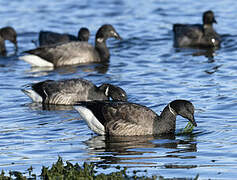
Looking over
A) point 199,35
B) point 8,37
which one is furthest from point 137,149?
point 8,37

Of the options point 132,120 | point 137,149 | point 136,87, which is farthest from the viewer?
point 136,87

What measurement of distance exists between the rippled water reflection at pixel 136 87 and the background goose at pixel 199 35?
636 mm

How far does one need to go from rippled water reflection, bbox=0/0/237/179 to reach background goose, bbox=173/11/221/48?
0.64m

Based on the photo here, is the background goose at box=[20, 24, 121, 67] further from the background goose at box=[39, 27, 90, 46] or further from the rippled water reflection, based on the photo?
the background goose at box=[39, 27, 90, 46]

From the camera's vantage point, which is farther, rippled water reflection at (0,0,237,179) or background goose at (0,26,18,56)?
background goose at (0,26,18,56)

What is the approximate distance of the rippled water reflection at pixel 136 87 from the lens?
31.9ft

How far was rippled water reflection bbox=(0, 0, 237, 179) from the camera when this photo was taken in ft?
31.9

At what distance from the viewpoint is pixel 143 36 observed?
75.2ft

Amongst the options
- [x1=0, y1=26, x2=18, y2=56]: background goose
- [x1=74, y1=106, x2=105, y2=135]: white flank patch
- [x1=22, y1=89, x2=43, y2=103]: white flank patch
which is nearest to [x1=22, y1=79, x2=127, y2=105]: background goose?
[x1=22, y1=89, x2=43, y2=103]: white flank patch

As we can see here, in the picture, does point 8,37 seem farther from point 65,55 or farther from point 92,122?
point 92,122

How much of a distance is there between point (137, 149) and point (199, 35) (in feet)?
39.5

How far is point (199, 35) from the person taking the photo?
21672 mm

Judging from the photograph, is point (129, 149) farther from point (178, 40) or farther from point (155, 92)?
point (178, 40)

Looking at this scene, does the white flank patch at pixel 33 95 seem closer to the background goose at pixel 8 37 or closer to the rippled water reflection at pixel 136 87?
the rippled water reflection at pixel 136 87
